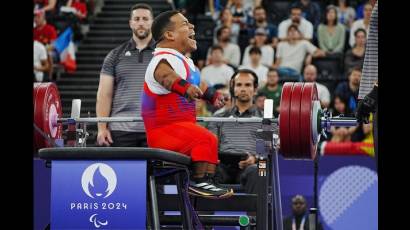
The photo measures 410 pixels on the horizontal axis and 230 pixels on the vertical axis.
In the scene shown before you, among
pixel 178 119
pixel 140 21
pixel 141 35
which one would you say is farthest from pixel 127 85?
pixel 178 119

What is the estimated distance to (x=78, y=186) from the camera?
5469 mm

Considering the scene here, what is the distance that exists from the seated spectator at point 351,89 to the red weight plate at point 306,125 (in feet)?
17.4

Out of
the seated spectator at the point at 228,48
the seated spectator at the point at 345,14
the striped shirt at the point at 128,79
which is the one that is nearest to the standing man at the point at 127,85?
the striped shirt at the point at 128,79

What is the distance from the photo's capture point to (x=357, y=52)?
1293 centimetres

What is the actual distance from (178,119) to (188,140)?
164mm

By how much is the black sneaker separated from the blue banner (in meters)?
0.71

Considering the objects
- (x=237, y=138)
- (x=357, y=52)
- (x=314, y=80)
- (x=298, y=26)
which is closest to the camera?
(x=237, y=138)

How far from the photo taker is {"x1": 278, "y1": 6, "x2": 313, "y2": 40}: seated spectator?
534 inches

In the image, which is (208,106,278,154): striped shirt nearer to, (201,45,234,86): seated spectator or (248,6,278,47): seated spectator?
(201,45,234,86): seated spectator

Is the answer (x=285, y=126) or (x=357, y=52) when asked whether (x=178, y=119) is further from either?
(x=357, y=52)

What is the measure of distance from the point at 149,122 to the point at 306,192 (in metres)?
3.83

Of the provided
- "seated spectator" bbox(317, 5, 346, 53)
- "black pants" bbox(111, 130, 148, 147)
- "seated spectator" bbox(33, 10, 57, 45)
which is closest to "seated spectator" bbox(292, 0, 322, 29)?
"seated spectator" bbox(317, 5, 346, 53)
